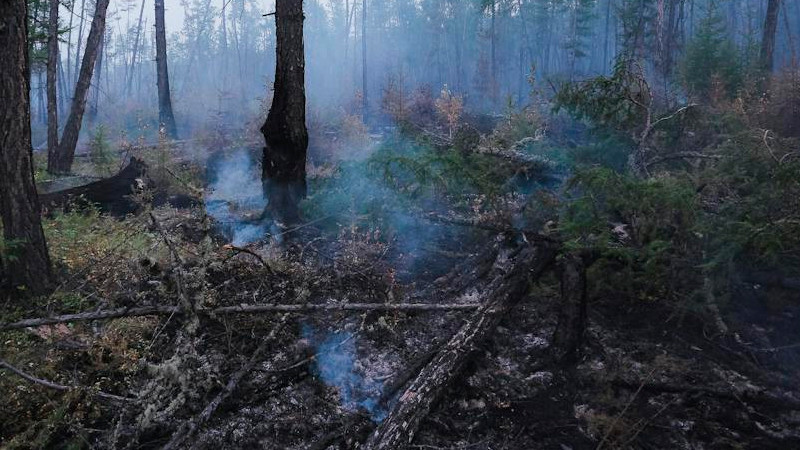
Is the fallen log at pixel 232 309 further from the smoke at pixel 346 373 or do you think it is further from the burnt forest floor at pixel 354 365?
the smoke at pixel 346 373

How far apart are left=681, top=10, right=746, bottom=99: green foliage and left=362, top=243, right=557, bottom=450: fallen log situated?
10437 millimetres

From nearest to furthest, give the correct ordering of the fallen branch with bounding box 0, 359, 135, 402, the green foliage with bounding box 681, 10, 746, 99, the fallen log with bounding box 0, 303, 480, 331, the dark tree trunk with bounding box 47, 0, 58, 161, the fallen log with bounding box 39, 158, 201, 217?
the fallen branch with bounding box 0, 359, 135, 402 → the fallen log with bounding box 0, 303, 480, 331 → the fallen log with bounding box 39, 158, 201, 217 → the dark tree trunk with bounding box 47, 0, 58, 161 → the green foliage with bounding box 681, 10, 746, 99

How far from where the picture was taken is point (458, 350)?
3.59 meters

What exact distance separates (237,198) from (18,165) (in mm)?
4798

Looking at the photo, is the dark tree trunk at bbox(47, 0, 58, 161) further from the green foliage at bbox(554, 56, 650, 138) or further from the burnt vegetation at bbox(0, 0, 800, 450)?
the green foliage at bbox(554, 56, 650, 138)

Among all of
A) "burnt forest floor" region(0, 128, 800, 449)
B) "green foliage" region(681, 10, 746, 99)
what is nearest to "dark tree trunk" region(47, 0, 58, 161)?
"burnt forest floor" region(0, 128, 800, 449)

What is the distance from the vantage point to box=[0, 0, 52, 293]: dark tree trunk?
386 centimetres

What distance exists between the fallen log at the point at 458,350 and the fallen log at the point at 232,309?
26cm

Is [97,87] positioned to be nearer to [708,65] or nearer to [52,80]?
[52,80]

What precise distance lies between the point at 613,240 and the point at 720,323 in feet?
4.05

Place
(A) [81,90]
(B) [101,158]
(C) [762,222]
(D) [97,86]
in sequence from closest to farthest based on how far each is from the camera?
(C) [762,222] → (A) [81,90] → (B) [101,158] → (D) [97,86]

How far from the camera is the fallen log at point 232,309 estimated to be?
11.8ft

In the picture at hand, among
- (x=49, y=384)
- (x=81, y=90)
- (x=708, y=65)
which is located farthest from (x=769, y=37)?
(x=81, y=90)

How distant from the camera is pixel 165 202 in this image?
26.7 ft
